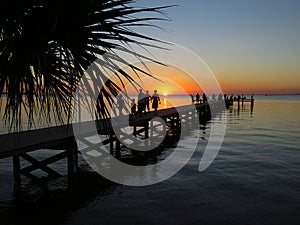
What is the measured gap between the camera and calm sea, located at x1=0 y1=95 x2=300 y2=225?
7830 millimetres

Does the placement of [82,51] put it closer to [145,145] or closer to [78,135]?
[78,135]

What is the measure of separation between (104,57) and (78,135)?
925 cm

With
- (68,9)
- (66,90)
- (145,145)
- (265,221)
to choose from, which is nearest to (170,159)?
(145,145)

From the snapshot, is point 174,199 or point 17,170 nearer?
point 174,199

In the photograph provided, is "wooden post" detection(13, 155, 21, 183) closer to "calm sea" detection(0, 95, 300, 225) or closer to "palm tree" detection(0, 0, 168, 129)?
"calm sea" detection(0, 95, 300, 225)

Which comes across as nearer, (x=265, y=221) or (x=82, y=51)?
(x=82, y=51)

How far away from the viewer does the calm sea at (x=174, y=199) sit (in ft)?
25.7

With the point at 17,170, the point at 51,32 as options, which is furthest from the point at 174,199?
the point at 51,32

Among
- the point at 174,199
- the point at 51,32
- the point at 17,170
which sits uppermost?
the point at 51,32

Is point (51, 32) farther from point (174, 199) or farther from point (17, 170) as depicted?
point (17, 170)

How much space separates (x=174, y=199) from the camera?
9164 mm

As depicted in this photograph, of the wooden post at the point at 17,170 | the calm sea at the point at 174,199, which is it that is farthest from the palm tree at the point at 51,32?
the wooden post at the point at 17,170

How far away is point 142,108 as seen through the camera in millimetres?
18562

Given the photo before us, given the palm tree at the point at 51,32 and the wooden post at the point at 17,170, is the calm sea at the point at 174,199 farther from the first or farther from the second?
the palm tree at the point at 51,32
